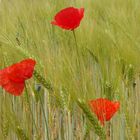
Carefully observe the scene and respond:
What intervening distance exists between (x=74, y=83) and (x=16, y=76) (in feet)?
0.48

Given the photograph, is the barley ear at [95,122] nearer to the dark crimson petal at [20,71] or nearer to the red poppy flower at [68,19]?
the dark crimson petal at [20,71]

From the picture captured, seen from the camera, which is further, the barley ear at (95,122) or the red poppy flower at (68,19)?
the red poppy flower at (68,19)

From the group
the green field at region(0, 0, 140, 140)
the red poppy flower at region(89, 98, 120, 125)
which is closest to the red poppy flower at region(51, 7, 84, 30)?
the green field at region(0, 0, 140, 140)

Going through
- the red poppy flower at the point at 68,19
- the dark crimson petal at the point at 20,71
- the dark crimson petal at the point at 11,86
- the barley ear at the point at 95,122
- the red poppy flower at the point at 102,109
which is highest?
the red poppy flower at the point at 68,19

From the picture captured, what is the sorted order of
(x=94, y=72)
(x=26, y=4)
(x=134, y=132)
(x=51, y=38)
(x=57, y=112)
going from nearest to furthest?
(x=134, y=132)
(x=57, y=112)
(x=94, y=72)
(x=51, y=38)
(x=26, y=4)

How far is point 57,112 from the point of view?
0.96 metres

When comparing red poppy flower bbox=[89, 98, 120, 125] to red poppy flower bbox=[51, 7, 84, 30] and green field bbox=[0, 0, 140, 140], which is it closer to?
green field bbox=[0, 0, 140, 140]

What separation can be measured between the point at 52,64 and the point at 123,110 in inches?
7.2

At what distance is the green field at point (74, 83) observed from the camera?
0.80m

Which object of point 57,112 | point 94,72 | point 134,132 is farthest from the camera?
point 94,72

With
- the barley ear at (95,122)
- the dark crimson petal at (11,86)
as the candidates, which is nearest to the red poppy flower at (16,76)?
the dark crimson petal at (11,86)

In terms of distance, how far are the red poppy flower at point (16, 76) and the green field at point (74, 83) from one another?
6cm

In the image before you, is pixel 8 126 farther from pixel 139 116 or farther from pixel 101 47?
pixel 101 47

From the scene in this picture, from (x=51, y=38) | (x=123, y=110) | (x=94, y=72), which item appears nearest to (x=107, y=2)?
(x=51, y=38)
